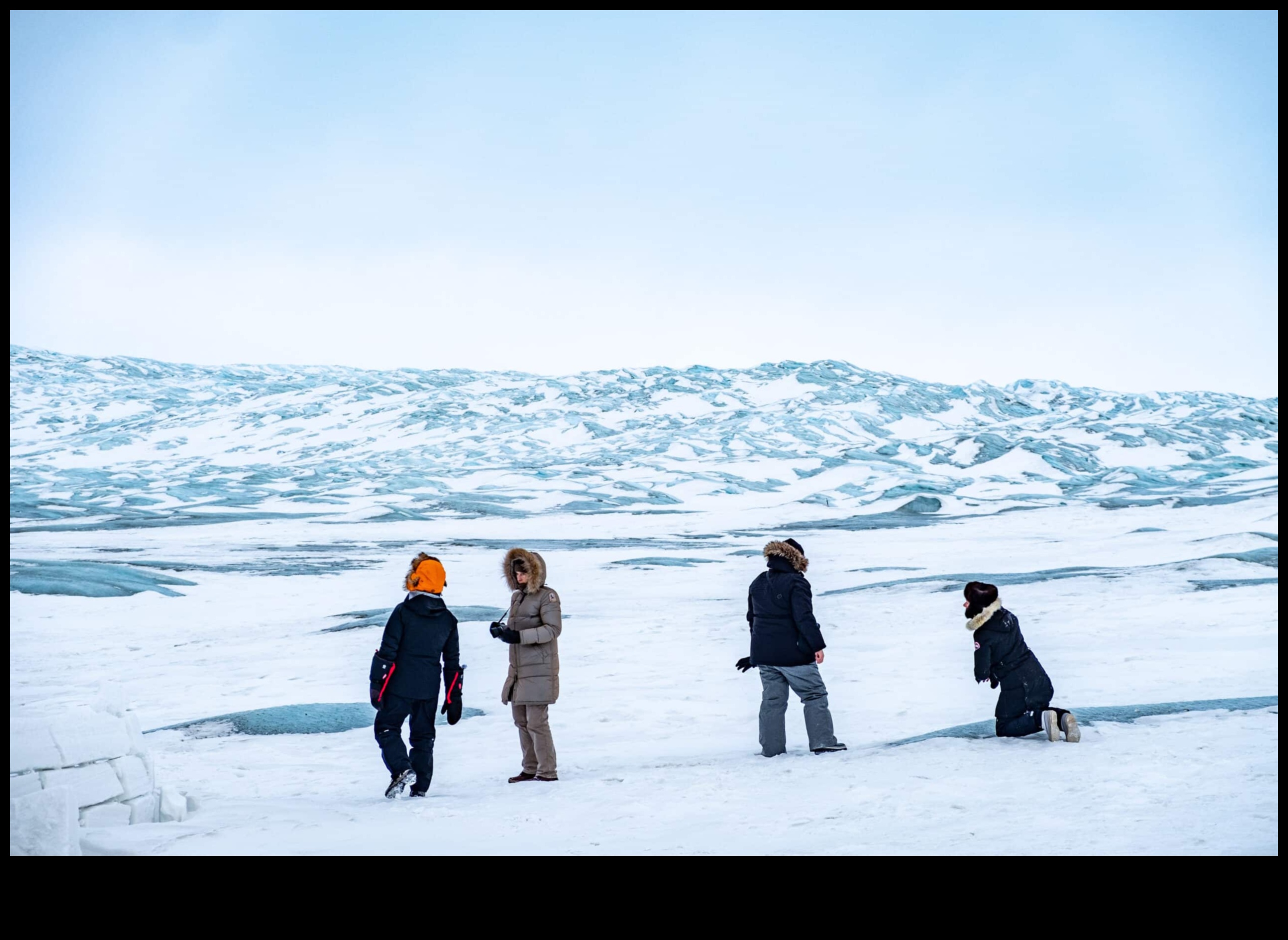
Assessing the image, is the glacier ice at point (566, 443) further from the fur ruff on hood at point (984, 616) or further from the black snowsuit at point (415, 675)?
the fur ruff on hood at point (984, 616)

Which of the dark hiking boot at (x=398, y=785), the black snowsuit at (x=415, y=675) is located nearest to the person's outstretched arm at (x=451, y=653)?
the black snowsuit at (x=415, y=675)

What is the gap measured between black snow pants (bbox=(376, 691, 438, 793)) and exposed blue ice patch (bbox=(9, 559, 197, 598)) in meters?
11.6

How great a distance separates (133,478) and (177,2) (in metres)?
59.7

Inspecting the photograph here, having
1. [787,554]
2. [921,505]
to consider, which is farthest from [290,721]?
[921,505]

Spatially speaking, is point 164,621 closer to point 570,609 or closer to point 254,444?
point 570,609

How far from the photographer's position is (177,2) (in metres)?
4.28

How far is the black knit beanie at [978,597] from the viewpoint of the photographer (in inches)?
227

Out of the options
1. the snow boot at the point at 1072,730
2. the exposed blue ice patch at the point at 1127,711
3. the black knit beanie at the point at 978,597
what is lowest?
the exposed blue ice patch at the point at 1127,711

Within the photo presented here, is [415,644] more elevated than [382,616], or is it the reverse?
[415,644]

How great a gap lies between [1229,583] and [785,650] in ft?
32.6

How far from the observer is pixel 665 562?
21031 mm

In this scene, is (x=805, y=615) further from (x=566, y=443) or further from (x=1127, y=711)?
(x=566, y=443)

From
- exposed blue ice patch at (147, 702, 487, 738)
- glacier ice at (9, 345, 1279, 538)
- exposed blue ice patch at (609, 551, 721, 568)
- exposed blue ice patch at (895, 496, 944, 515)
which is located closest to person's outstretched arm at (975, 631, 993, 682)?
exposed blue ice patch at (147, 702, 487, 738)

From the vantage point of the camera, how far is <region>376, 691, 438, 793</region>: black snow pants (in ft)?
17.0
